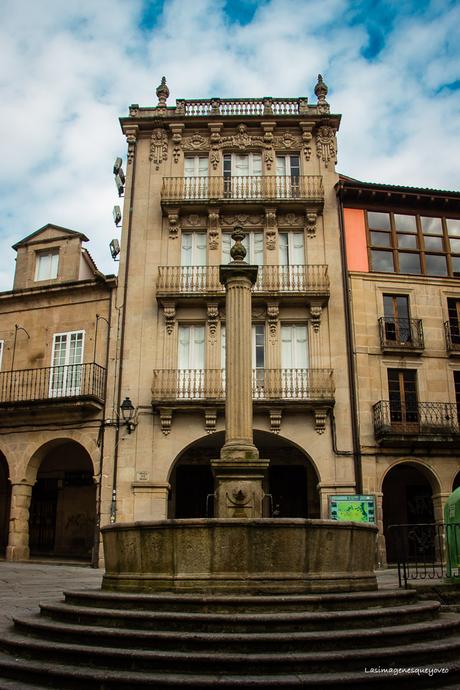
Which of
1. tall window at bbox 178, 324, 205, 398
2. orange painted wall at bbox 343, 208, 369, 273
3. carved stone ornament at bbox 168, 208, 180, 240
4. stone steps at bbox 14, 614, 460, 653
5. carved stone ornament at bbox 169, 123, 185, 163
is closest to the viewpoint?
stone steps at bbox 14, 614, 460, 653

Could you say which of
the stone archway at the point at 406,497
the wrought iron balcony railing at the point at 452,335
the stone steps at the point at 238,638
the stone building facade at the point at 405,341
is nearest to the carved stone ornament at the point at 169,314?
the stone building facade at the point at 405,341

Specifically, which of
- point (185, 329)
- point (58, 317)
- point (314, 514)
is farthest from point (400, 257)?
point (58, 317)

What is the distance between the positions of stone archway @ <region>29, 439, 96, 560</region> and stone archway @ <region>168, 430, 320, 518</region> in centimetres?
316

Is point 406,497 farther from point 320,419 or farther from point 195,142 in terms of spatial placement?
point 195,142

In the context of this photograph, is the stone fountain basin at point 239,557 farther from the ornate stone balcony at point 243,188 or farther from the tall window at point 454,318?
the ornate stone balcony at point 243,188

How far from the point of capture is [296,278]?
22.3 meters

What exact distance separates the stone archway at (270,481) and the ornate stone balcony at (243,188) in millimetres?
8771

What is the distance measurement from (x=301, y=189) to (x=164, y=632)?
1885 cm

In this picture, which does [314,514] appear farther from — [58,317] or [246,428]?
[246,428]

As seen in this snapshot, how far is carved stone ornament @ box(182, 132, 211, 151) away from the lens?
24094 millimetres

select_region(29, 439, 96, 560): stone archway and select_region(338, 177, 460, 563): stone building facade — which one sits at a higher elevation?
select_region(338, 177, 460, 563): stone building facade

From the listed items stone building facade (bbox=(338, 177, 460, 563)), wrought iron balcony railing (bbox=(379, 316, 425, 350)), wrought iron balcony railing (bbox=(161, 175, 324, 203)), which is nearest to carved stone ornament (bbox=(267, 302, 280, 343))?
stone building facade (bbox=(338, 177, 460, 563))

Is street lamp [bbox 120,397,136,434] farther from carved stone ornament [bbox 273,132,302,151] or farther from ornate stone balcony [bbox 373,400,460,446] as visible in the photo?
carved stone ornament [bbox 273,132,302,151]

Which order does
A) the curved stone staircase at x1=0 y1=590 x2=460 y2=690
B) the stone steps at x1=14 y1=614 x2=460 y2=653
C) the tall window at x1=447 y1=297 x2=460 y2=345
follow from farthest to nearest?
1. the tall window at x1=447 y1=297 x2=460 y2=345
2. the stone steps at x1=14 y1=614 x2=460 y2=653
3. the curved stone staircase at x1=0 y1=590 x2=460 y2=690
